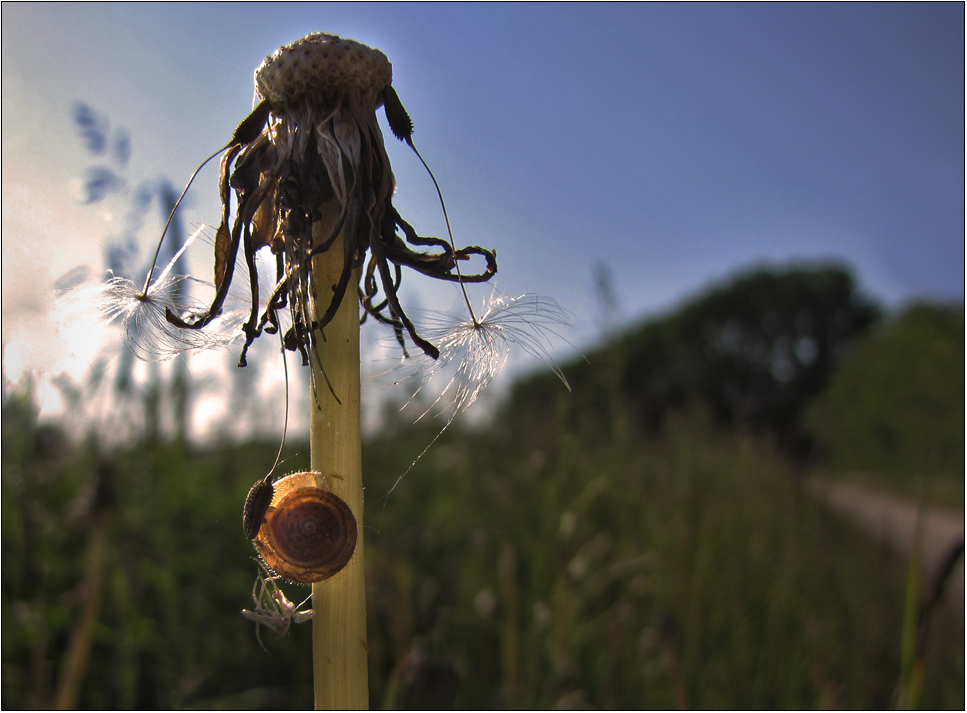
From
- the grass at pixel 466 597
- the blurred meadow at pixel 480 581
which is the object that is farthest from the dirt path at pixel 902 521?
the grass at pixel 466 597

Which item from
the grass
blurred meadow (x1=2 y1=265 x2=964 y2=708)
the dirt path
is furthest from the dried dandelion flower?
the dirt path

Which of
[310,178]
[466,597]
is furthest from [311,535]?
[466,597]

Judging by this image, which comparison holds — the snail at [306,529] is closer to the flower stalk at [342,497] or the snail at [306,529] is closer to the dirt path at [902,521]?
the flower stalk at [342,497]

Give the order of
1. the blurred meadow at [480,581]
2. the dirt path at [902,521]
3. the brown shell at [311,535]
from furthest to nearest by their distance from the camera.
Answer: the dirt path at [902,521]
the blurred meadow at [480,581]
the brown shell at [311,535]

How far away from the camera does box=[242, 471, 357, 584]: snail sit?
48 centimetres

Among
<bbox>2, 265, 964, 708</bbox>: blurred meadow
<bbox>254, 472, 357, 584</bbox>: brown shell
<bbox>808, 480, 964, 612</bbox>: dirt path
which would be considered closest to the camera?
<bbox>254, 472, 357, 584</bbox>: brown shell

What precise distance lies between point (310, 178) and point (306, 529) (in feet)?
1.01

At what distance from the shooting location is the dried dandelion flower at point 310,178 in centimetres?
55

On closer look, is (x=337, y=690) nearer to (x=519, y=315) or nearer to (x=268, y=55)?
(x=519, y=315)

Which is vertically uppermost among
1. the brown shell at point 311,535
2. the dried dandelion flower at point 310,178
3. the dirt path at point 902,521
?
the dried dandelion flower at point 310,178

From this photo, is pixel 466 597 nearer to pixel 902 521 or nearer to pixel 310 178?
pixel 310 178

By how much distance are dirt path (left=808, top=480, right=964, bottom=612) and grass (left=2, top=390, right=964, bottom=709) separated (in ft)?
3.37

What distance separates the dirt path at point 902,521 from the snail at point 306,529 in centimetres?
428

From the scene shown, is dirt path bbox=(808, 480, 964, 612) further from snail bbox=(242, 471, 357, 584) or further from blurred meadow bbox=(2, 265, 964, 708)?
snail bbox=(242, 471, 357, 584)
